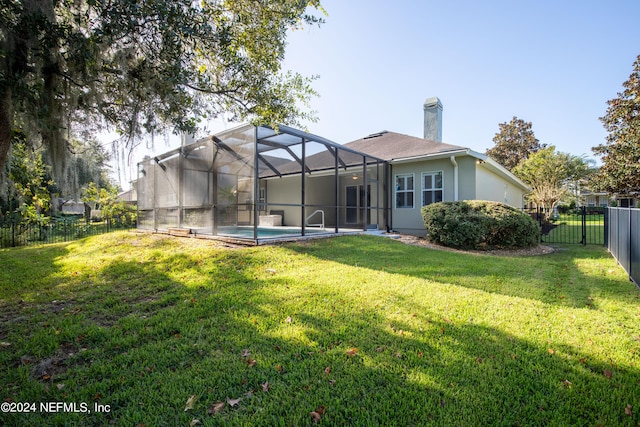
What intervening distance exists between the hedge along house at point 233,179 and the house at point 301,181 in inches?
1.1

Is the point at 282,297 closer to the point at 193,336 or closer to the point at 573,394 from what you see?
the point at 193,336

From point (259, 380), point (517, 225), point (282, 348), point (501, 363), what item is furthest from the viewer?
point (517, 225)

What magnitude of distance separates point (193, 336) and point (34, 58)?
382cm

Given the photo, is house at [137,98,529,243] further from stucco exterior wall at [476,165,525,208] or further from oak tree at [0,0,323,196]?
oak tree at [0,0,323,196]

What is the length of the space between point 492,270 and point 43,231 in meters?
16.2

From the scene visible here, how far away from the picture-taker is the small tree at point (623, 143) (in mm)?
15594

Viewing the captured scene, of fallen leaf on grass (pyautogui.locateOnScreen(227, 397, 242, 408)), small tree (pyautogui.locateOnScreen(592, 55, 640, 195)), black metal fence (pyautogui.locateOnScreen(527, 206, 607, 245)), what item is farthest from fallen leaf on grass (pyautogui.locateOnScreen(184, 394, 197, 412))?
small tree (pyautogui.locateOnScreen(592, 55, 640, 195))

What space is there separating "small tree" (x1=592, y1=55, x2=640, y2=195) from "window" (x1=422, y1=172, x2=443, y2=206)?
1290 cm

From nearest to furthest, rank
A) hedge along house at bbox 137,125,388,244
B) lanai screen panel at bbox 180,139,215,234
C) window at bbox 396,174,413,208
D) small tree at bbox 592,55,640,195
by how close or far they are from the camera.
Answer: hedge along house at bbox 137,125,388,244
lanai screen panel at bbox 180,139,215,234
window at bbox 396,174,413,208
small tree at bbox 592,55,640,195

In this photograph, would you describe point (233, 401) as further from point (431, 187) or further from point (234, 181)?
point (431, 187)

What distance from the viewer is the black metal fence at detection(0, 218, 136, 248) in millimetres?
10875

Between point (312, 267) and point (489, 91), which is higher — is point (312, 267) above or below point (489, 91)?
below

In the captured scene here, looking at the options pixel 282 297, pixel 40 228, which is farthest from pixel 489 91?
pixel 40 228

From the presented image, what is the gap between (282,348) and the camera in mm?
2648
